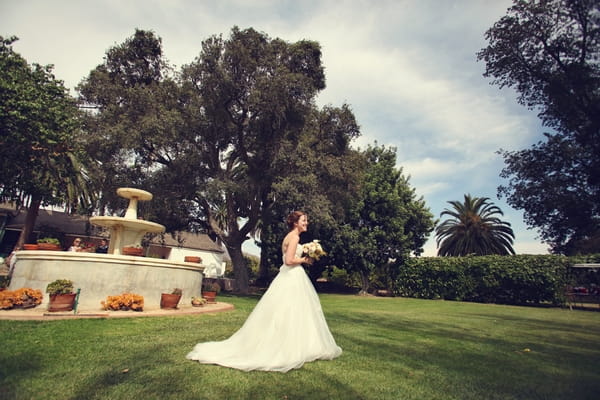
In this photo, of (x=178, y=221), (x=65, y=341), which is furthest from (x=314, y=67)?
(x=65, y=341)

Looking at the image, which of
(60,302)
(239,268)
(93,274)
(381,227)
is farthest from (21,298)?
(381,227)

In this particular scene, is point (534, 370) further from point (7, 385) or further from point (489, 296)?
point (489, 296)

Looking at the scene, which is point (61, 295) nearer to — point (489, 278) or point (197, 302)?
point (197, 302)

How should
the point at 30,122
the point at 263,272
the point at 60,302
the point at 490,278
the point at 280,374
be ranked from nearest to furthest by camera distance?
1. the point at 280,374
2. the point at 60,302
3. the point at 30,122
4. the point at 490,278
5. the point at 263,272

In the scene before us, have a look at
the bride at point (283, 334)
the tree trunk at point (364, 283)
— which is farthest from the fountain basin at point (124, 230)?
the tree trunk at point (364, 283)

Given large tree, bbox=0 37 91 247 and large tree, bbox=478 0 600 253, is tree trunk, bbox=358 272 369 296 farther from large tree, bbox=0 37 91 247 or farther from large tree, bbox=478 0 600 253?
large tree, bbox=0 37 91 247

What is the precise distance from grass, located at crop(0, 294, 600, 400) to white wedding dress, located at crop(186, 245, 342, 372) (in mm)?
245

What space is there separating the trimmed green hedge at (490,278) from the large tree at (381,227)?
200cm

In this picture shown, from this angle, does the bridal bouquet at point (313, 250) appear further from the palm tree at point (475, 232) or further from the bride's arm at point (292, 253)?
the palm tree at point (475, 232)

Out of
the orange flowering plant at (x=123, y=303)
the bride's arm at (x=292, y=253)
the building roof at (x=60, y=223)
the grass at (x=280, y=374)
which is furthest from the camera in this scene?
the building roof at (x=60, y=223)

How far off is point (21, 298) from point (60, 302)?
4.78ft

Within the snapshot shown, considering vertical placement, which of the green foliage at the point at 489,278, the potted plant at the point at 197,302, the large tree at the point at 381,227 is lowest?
the potted plant at the point at 197,302

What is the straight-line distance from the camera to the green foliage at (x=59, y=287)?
32.2 feet

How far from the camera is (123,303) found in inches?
425
